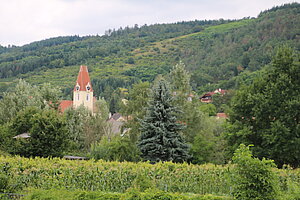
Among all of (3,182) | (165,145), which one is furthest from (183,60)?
A: (3,182)

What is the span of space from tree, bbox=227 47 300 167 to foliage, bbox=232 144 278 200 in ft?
32.9

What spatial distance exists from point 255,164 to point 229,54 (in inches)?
5505

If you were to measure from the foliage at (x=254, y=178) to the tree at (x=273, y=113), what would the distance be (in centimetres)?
1002

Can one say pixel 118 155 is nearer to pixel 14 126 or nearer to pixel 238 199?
pixel 14 126

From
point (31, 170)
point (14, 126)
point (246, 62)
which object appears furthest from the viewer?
point (246, 62)

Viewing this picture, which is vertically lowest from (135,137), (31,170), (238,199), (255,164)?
(135,137)

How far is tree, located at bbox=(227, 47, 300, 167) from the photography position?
63.0ft

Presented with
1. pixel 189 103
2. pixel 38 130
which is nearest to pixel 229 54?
pixel 189 103

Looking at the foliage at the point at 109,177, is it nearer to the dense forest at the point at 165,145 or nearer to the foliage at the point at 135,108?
the dense forest at the point at 165,145

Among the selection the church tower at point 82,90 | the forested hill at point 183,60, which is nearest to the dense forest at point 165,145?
the church tower at point 82,90

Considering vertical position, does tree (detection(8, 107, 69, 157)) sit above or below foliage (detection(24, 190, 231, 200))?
below

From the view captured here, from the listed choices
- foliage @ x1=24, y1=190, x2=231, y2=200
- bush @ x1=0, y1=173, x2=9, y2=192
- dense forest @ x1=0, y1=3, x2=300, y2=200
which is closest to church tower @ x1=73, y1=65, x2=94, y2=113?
dense forest @ x1=0, y1=3, x2=300, y2=200

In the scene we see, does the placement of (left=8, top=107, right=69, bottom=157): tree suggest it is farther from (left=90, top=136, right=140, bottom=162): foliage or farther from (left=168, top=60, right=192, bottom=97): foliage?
(left=168, top=60, right=192, bottom=97): foliage

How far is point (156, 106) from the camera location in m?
22.9
